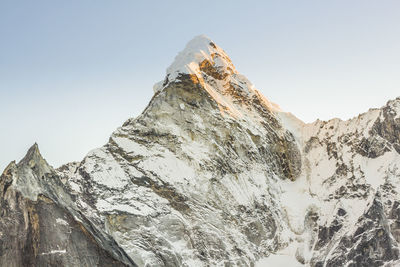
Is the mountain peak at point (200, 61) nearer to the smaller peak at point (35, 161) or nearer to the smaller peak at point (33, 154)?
the smaller peak at point (33, 154)

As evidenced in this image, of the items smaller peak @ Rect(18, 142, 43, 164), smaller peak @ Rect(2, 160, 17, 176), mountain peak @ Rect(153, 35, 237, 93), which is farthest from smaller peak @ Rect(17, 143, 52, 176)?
mountain peak @ Rect(153, 35, 237, 93)

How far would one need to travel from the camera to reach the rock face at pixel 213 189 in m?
85.8

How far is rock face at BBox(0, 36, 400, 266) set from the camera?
85.8 meters

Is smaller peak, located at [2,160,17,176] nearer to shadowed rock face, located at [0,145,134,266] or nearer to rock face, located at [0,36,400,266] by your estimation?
shadowed rock face, located at [0,145,134,266]

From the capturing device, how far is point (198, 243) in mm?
104688

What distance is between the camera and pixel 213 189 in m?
114

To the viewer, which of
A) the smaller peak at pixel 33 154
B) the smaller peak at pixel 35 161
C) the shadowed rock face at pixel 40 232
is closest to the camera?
the shadowed rock face at pixel 40 232

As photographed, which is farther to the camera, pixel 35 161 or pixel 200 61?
pixel 200 61

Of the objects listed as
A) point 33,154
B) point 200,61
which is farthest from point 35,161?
point 200,61

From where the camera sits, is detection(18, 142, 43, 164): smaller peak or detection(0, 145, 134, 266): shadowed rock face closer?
detection(0, 145, 134, 266): shadowed rock face

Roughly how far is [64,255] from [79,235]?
3.48 m

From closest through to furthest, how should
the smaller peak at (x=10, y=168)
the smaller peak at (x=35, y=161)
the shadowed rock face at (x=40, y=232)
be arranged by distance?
the shadowed rock face at (x=40, y=232) → the smaller peak at (x=10, y=168) → the smaller peak at (x=35, y=161)

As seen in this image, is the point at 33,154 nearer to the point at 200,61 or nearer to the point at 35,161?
the point at 35,161

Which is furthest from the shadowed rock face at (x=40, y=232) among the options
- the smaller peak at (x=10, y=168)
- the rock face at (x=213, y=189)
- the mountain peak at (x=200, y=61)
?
the mountain peak at (x=200, y=61)
